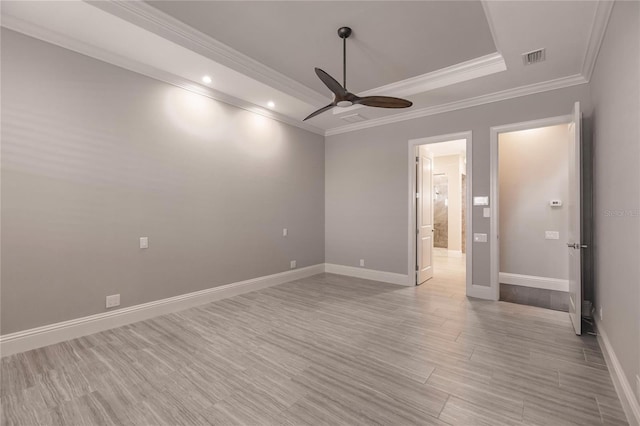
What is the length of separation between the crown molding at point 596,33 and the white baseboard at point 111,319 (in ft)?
16.5

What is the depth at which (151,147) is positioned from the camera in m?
3.55

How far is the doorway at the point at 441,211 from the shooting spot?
4.87 metres

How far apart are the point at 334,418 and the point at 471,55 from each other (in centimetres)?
401

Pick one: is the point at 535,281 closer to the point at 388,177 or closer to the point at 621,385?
the point at 388,177

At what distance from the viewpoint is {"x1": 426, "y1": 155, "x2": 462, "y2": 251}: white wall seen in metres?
8.48

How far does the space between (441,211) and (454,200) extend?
1.93 feet

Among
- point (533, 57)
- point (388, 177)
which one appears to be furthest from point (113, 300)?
point (533, 57)

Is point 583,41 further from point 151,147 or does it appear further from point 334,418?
point 151,147

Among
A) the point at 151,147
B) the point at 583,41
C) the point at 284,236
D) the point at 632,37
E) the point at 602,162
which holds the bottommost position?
the point at 284,236

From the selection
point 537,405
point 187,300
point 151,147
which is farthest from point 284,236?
point 537,405

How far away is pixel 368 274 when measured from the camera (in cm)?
559

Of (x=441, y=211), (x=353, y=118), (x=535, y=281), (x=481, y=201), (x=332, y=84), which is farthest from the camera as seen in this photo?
(x=441, y=211)

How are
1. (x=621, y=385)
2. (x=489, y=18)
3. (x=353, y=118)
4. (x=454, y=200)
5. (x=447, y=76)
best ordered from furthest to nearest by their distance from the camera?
(x=454, y=200) → (x=353, y=118) → (x=447, y=76) → (x=489, y=18) → (x=621, y=385)

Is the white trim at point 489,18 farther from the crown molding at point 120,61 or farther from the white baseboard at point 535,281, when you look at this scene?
the white baseboard at point 535,281
